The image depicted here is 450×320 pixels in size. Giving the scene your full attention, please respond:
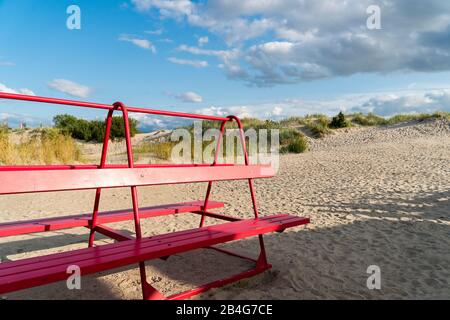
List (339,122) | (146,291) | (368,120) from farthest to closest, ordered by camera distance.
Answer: (368,120) → (339,122) → (146,291)

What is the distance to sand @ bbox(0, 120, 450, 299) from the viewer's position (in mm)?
3375

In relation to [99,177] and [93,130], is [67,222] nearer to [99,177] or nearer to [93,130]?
[99,177]

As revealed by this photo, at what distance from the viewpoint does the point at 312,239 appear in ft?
15.8

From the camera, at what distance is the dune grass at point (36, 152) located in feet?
34.5

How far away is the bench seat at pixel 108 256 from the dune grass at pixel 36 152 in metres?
Answer: 9.21

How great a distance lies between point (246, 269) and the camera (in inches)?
151

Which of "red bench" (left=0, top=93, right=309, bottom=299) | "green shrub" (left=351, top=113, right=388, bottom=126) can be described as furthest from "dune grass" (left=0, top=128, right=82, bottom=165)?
"green shrub" (left=351, top=113, right=388, bottom=126)

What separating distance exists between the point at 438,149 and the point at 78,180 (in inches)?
636

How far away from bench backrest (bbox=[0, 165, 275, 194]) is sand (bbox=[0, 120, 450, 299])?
103cm

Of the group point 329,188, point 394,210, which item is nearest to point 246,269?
point 394,210

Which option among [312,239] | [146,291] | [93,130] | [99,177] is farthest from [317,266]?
[93,130]

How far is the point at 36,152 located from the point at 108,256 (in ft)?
32.7

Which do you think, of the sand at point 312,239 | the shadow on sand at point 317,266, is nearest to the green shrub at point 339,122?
the sand at point 312,239
